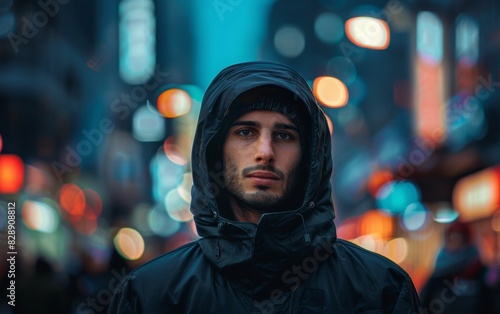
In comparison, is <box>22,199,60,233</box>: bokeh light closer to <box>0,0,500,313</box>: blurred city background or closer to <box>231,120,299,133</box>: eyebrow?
<box>0,0,500,313</box>: blurred city background

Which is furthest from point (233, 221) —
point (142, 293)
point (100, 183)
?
point (100, 183)

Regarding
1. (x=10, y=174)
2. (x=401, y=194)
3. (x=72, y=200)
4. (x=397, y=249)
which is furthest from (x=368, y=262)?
(x=72, y=200)

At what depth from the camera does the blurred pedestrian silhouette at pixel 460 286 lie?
29.0ft

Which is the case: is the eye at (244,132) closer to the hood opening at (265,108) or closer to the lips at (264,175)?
the hood opening at (265,108)

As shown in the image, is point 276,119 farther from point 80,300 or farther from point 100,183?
point 100,183

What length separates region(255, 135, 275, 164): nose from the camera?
3.54 meters

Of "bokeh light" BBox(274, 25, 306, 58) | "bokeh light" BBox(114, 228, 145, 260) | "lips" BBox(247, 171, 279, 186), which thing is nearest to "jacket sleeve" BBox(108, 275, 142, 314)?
"lips" BBox(247, 171, 279, 186)

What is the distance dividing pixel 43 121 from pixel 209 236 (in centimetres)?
3069

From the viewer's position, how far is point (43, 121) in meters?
33.2

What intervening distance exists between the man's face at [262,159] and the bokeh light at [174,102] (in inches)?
1148

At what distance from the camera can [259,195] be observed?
3.54m

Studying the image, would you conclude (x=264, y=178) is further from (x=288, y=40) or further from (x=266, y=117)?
(x=288, y=40)

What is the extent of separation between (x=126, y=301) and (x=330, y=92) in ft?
45.8

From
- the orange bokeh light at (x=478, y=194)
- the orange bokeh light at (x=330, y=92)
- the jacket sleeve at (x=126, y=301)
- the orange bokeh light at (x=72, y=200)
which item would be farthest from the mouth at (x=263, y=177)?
the orange bokeh light at (x=72, y=200)
